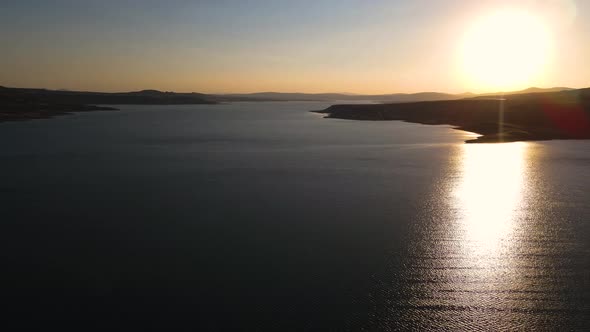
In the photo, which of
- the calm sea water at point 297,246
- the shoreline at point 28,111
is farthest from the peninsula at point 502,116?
the shoreline at point 28,111

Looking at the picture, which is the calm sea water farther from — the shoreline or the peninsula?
the shoreline

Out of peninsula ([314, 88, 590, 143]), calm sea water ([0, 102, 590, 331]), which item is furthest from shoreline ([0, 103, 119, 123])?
peninsula ([314, 88, 590, 143])

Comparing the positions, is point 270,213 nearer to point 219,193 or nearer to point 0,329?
point 219,193

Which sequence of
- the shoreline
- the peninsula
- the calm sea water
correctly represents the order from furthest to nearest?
the shoreline, the peninsula, the calm sea water

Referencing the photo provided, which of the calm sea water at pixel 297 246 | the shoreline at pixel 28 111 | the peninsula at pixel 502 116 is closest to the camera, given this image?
the calm sea water at pixel 297 246

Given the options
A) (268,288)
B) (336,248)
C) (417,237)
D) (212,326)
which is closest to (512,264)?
(417,237)

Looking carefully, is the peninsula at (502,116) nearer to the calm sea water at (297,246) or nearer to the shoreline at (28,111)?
the calm sea water at (297,246)
